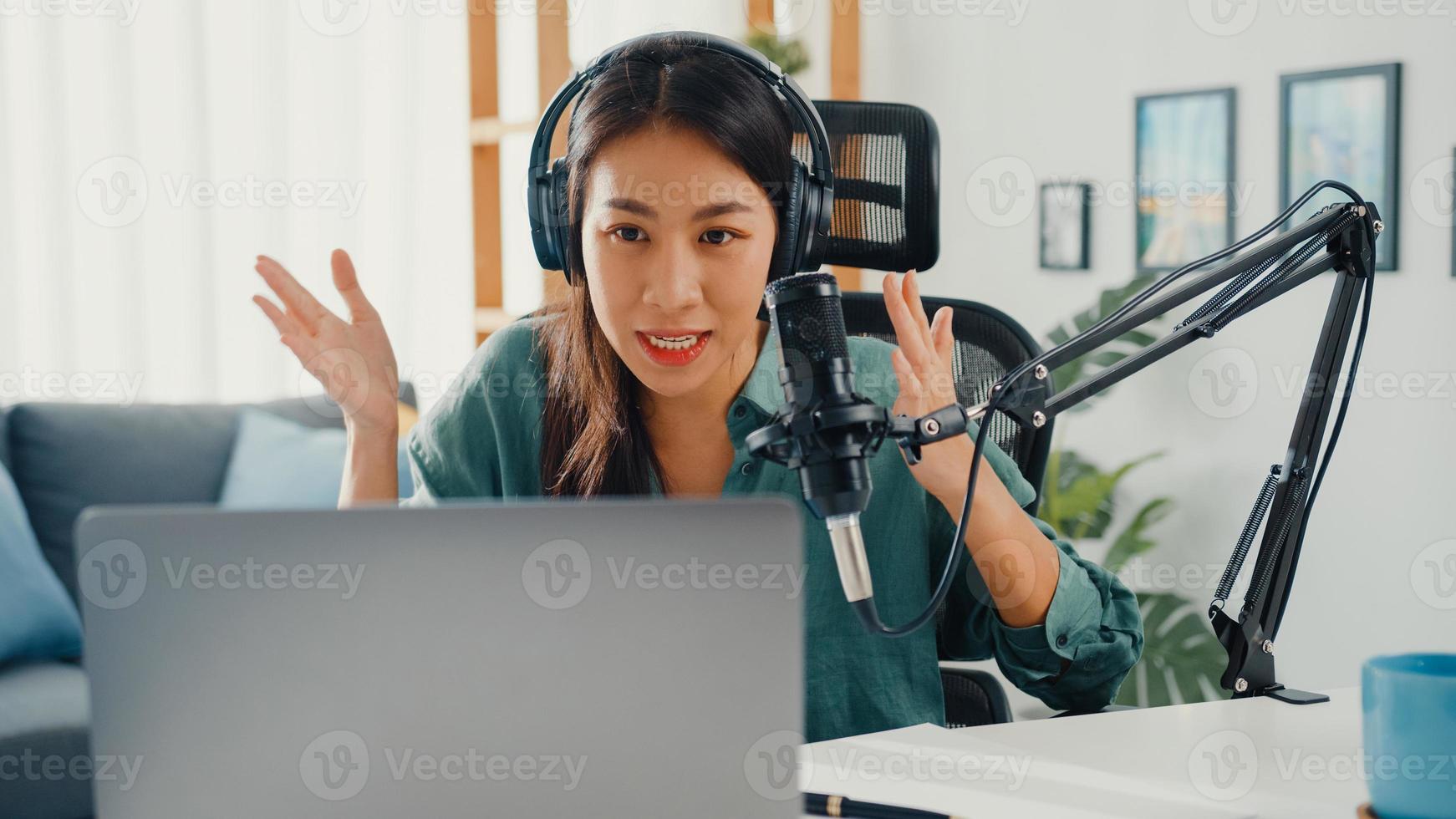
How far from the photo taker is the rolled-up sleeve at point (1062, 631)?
1.08m

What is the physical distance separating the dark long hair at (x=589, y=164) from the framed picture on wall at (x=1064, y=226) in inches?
76.8

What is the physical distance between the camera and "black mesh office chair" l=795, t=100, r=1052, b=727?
4.01 feet

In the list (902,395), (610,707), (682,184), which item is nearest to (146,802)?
(610,707)

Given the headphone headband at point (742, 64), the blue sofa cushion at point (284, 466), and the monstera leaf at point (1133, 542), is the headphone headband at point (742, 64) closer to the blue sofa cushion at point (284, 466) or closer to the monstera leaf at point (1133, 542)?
the blue sofa cushion at point (284, 466)

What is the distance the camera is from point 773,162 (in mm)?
1131

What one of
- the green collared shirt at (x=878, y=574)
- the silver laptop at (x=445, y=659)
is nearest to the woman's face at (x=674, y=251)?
the green collared shirt at (x=878, y=574)

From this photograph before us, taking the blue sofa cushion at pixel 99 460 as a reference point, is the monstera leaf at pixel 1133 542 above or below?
below

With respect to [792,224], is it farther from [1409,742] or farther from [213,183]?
[213,183]

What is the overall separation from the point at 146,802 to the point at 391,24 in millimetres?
2938

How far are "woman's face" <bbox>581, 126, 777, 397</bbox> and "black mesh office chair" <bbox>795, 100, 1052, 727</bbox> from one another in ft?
0.51

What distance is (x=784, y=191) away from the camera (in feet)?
3.75

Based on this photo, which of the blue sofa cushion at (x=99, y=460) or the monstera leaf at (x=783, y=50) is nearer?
the blue sofa cushion at (x=99, y=460)

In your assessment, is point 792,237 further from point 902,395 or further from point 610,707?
point 610,707

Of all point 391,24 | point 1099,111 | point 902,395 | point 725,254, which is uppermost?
point 391,24
